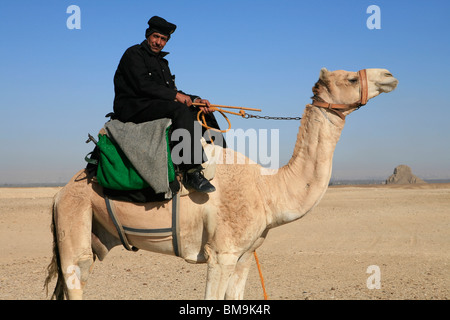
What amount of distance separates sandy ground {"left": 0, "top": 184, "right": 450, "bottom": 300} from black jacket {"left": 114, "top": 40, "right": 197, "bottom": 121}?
14.3 feet

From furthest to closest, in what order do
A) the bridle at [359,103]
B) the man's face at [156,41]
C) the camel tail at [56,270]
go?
the camel tail at [56,270]
the man's face at [156,41]
the bridle at [359,103]

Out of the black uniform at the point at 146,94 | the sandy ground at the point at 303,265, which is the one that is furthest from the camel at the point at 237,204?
the sandy ground at the point at 303,265

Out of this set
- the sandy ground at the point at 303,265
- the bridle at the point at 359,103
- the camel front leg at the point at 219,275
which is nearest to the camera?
the camel front leg at the point at 219,275

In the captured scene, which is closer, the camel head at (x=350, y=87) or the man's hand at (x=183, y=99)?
the camel head at (x=350, y=87)

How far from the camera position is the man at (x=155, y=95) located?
5.10m

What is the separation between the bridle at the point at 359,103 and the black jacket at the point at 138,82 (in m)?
1.68

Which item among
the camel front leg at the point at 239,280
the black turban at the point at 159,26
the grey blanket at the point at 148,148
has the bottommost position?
the camel front leg at the point at 239,280

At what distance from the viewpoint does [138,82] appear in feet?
17.4

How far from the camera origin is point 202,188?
493 cm

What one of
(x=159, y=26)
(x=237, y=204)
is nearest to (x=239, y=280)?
(x=237, y=204)

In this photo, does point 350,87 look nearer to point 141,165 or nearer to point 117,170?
point 141,165

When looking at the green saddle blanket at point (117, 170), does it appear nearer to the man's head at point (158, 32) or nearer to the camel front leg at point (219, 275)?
the camel front leg at point (219, 275)

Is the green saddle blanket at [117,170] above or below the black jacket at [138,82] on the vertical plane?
below

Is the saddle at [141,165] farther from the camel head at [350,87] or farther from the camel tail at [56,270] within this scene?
the camel head at [350,87]
